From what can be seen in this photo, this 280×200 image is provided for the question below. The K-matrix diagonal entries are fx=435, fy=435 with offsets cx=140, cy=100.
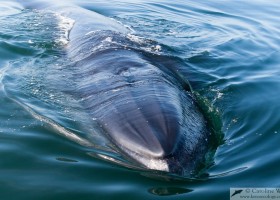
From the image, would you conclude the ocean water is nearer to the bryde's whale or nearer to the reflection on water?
the reflection on water

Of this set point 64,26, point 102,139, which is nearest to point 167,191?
point 102,139

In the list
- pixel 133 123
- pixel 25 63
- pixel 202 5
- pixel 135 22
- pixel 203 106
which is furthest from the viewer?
pixel 202 5

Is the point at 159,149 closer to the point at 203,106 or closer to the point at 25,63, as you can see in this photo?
the point at 203,106

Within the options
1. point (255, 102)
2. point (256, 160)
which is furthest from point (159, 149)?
point (255, 102)

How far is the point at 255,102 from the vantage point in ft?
34.5

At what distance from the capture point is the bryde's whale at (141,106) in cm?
710

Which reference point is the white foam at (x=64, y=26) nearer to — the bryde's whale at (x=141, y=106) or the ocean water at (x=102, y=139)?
the ocean water at (x=102, y=139)

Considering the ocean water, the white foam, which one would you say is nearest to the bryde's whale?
the ocean water

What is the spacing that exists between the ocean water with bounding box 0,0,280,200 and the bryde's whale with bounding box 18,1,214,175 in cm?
29

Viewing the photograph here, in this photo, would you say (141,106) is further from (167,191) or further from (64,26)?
(64,26)

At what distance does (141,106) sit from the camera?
806 cm

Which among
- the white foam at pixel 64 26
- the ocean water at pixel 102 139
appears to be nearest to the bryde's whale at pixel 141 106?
the ocean water at pixel 102 139

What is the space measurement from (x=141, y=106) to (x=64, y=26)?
971 centimetres

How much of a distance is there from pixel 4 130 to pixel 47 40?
7065mm
